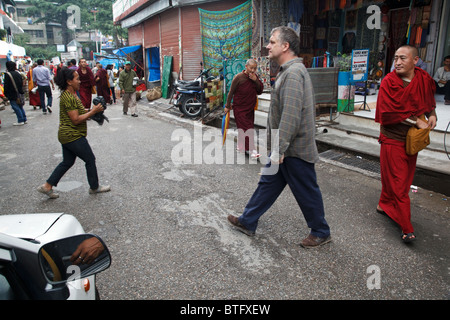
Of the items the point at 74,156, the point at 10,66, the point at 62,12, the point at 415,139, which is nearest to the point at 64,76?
the point at 74,156

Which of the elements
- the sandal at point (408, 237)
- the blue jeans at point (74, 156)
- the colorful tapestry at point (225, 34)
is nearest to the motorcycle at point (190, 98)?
the colorful tapestry at point (225, 34)

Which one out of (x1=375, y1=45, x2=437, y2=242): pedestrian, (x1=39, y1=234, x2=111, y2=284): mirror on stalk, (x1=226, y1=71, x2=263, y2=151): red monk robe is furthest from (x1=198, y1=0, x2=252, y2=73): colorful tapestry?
(x1=39, y1=234, x2=111, y2=284): mirror on stalk

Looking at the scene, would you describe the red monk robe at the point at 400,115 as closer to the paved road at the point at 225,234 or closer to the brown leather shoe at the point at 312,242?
the paved road at the point at 225,234

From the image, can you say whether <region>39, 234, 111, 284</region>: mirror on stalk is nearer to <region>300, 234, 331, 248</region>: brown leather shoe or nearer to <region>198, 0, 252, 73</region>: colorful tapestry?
<region>300, 234, 331, 248</region>: brown leather shoe

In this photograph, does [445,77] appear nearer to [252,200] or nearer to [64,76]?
[252,200]

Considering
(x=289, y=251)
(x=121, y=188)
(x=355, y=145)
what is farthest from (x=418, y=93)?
(x=121, y=188)

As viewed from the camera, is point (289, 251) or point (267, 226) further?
point (267, 226)

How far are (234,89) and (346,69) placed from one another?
3337 millimetres

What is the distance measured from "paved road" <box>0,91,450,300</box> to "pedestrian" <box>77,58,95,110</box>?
384 cm

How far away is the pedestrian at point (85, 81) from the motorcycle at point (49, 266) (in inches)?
346

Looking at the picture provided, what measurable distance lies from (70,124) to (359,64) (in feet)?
21.0

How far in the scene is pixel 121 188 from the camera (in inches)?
194

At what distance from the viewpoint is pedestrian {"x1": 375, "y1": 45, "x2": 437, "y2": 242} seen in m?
3.48
